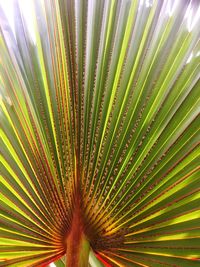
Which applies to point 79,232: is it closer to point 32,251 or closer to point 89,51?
point 32,251

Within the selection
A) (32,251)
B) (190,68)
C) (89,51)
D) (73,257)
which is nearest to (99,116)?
(89,51)

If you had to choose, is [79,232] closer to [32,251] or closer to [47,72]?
[32,251]

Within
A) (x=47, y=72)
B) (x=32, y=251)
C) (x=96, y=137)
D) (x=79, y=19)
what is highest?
(x=79, y=19)

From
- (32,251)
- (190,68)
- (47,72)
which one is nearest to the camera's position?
(190,68)

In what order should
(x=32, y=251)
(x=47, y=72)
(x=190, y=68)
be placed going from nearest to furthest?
(x=190, y=68) < (x=47, y=72) < (x=32, y=251)

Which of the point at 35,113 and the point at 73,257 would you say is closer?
the point at 73,257

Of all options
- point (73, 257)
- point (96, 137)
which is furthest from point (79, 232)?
point (96, 137)

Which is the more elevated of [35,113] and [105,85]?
[105,85]
